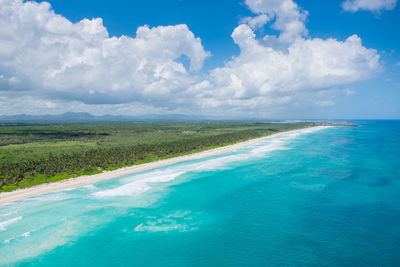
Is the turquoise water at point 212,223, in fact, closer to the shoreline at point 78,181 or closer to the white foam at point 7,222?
the white foam at point 7,222

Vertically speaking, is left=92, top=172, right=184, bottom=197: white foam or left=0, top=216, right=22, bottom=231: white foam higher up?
left=92, top=172, right=184, bottom=197: white foam

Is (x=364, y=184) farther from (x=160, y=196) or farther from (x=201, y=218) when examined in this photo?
(x=160, y=196)

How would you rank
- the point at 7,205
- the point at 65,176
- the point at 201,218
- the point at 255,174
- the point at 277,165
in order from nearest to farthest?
the point at 201,218, the point at 7,205, the point at 65,176, the point at 255,174, the point at 277,165

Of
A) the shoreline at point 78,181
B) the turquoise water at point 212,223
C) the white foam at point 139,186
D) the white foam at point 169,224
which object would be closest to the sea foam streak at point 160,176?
the white foam at point 139,186

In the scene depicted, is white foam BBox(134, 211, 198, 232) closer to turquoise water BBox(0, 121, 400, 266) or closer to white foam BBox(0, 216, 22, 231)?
turquoise water BBox(0, 121, 400, 266)

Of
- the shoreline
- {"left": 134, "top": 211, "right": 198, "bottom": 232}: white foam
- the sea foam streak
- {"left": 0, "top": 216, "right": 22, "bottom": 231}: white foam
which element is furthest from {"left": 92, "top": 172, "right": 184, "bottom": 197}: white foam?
{"left": 0, "top": 216, "right": 22, "bottom": 231}: white foam

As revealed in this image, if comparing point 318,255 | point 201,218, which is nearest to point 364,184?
point 318,255

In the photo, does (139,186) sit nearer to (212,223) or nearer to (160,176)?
(160,176)

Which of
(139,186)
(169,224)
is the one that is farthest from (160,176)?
(169,224)
